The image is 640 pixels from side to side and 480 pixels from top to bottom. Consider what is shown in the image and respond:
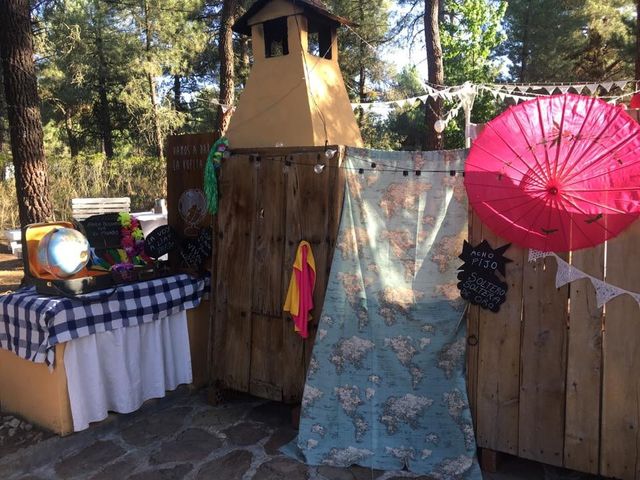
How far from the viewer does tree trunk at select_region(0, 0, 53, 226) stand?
592 centimetres

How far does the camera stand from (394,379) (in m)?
3.37

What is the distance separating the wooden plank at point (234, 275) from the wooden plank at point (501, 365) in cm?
181

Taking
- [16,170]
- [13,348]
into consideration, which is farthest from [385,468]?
[16,170]

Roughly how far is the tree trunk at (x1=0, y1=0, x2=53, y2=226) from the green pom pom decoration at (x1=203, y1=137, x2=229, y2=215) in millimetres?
3221

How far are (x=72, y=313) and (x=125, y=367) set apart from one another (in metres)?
0.65

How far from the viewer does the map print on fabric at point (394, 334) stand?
322 cm

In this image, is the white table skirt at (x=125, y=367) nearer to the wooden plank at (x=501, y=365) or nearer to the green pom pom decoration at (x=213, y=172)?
the green pom pom decoration at (x=213, y=172)

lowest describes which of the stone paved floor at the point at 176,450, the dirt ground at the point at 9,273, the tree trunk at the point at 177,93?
the stone paved floor at the point at 176,450

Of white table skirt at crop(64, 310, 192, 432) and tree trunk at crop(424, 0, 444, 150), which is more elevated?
tree trunk at crop(424, 0, 444, 150)

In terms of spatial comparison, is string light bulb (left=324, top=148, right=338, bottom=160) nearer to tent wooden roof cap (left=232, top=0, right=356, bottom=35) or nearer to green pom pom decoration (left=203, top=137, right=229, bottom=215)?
green pom pom decoration (left=203, top=137, right=229, bottom=215)

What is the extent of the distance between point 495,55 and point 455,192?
84.9 ft

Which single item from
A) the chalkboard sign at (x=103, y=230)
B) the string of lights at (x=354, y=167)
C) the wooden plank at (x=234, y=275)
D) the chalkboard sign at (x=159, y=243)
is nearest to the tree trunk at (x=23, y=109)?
the chalkboard sign at (x=103, y=230)

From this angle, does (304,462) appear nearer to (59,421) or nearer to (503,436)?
A: (503,436)

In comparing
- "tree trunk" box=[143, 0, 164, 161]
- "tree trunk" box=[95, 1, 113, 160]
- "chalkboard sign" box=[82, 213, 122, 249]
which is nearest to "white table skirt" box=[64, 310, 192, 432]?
"chalkboard sign" box=[82, 213, 122, 249]
